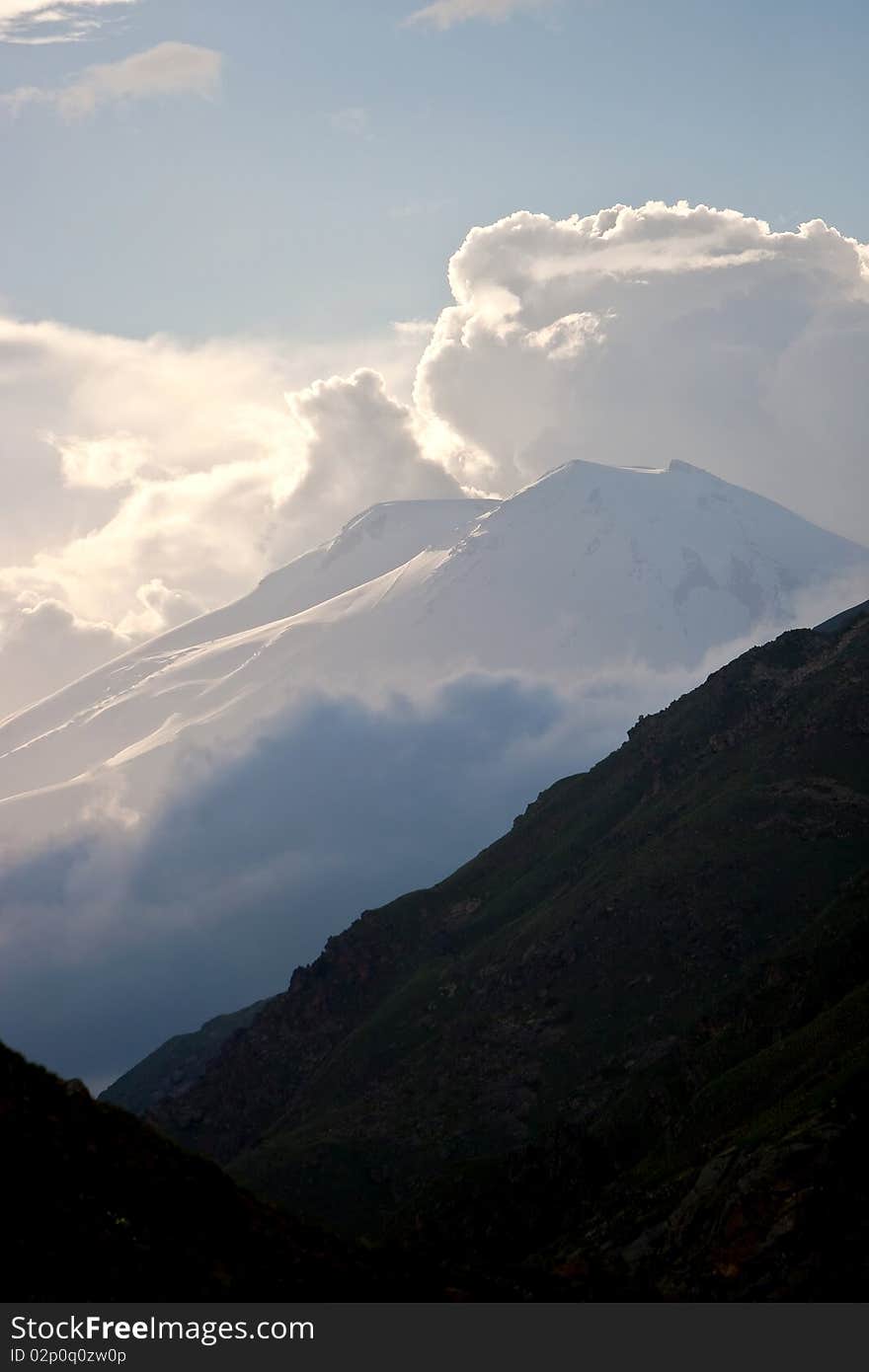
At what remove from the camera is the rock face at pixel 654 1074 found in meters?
62.1

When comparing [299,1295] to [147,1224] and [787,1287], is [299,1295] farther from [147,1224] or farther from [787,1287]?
[787,1287]

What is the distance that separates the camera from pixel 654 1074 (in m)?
121

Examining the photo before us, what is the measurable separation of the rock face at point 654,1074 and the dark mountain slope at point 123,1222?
23.7 feet

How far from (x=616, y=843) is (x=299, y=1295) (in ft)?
509

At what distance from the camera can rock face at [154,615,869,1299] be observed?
62.1m

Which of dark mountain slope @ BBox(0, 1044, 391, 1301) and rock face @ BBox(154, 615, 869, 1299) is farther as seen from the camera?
rock face @ BBox(154, 615, 869, 1299)

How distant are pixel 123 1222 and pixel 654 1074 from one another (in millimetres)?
82130

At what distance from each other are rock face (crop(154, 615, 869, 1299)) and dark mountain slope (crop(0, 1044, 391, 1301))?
23.7ft

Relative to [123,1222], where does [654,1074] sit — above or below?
below

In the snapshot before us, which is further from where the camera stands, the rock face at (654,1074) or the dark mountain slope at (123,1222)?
the rock face at (654,1074)

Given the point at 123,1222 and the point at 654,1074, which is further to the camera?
the point at 654,1074

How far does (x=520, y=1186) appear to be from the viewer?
107 m

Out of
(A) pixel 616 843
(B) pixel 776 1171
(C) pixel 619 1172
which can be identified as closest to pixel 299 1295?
(B) pixel 776 1171

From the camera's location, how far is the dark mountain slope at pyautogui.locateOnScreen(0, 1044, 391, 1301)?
42.7m
